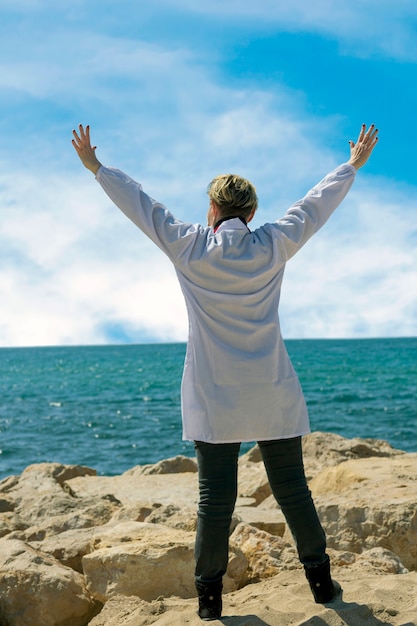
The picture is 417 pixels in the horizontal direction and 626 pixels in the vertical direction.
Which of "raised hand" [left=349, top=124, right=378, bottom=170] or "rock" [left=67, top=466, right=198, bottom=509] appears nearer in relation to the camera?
"raised hand" [left=349, top=124, right=378, bottom=170]

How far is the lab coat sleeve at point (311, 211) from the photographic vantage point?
3441 millimetres

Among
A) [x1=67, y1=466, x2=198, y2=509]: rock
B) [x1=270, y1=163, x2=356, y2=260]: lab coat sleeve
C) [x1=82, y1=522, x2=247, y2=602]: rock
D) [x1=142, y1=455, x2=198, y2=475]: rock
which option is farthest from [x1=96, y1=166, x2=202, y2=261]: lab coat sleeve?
[x1=142, y1=455, x2=198, y2=475]: rock

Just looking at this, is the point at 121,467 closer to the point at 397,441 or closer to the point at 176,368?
the point at 397,441

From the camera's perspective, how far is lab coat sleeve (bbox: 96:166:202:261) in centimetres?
336

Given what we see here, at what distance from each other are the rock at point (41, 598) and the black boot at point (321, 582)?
1266 mm

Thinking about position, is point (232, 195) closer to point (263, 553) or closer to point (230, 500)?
point (230, 500)

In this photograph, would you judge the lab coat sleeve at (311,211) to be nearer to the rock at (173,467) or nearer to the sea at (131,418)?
the rock at (173,467)

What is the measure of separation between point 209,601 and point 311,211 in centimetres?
184

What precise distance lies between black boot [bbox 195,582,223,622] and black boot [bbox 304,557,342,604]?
0.43 metres

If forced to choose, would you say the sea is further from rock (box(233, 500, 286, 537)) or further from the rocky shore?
the rocky shore

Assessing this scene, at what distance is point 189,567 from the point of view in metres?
4.07

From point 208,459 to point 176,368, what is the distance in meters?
58.8

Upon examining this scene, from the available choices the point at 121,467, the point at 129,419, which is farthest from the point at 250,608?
the point at 129,419

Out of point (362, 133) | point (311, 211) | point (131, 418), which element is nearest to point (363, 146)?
point (362, 133)
